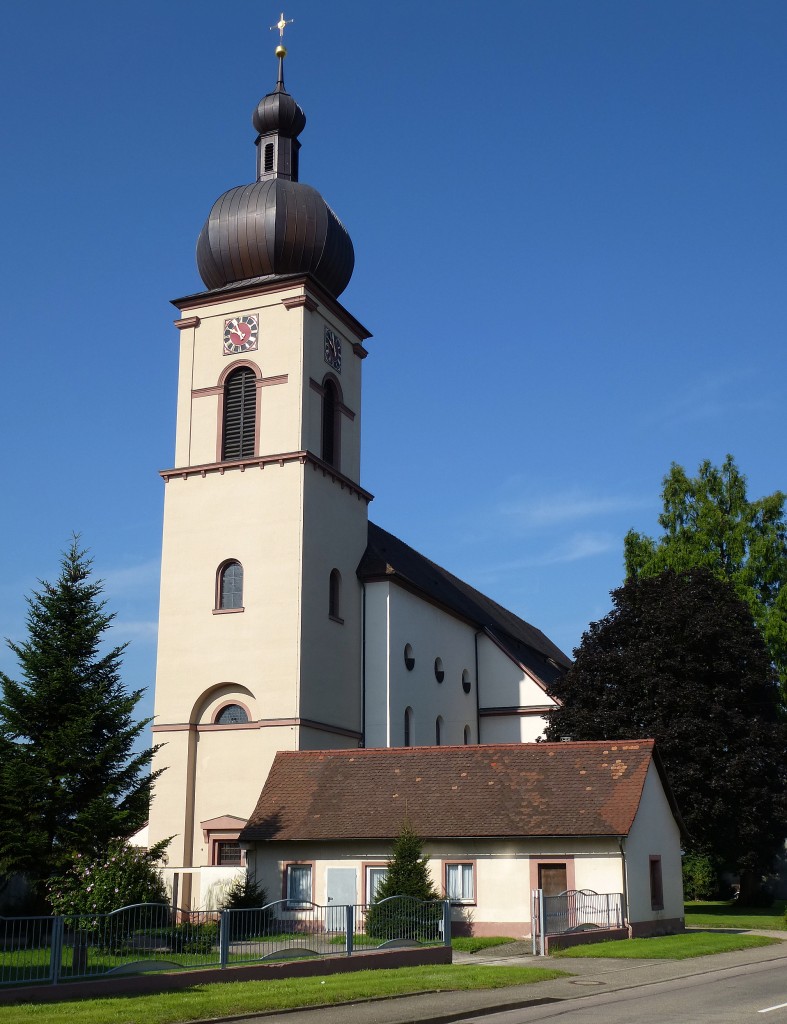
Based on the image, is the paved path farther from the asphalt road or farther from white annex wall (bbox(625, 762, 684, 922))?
white annex wall (bbox(625, 762, 684, 922))

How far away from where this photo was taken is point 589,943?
24.2 m

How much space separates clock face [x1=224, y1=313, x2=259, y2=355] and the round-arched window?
1097 cm

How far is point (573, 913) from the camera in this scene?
2483 cm

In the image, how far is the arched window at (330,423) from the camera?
121 ft

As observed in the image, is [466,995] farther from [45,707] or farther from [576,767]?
[576,767]

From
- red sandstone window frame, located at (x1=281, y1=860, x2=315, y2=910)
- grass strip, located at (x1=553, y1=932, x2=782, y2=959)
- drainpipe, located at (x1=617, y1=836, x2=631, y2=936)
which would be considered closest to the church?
red sandstone window frame, located at (x1=281, y1=860, x2=315, y2=910)

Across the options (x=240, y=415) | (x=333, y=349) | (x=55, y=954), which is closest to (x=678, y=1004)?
(x=55, y=954)

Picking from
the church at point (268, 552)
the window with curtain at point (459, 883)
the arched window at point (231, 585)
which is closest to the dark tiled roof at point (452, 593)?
the church at point (268, 552)

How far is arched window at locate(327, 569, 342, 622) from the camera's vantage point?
35250mm

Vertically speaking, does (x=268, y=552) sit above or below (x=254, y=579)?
above

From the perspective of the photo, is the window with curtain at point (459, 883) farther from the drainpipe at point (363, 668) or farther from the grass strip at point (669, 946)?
the drainpipe at point (363, 668)

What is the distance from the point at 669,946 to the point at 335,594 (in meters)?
15.5

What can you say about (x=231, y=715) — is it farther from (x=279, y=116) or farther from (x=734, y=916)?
(x=279, y=116)

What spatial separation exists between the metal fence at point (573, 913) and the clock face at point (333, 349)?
1858 centimetres
